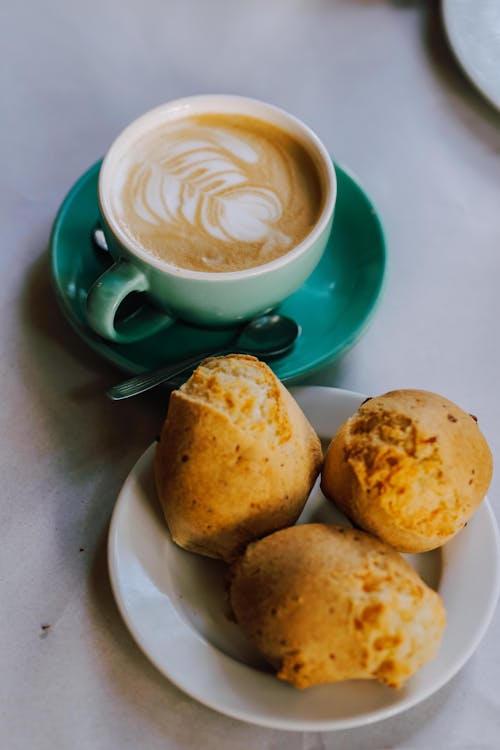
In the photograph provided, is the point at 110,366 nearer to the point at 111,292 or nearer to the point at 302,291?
the point at 111,292

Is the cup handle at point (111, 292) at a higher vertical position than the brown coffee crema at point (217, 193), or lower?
lower

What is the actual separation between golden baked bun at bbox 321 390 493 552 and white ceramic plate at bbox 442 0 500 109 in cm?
72

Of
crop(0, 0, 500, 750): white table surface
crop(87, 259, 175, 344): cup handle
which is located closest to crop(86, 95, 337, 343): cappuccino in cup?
crop(87, 259, 175, 344): cup handle

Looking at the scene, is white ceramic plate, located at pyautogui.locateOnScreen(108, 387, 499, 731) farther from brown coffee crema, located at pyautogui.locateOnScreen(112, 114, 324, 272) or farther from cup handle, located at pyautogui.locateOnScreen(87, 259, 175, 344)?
brown coffee crema, located at pyautogui.locateOnScreen(112, 114, 324, 272)

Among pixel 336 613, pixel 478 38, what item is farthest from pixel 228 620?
pixel 478 38

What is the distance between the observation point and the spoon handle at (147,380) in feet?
2.73

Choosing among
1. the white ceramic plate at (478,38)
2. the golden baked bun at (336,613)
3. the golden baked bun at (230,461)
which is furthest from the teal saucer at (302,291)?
the white ceramic plate at (478,38)

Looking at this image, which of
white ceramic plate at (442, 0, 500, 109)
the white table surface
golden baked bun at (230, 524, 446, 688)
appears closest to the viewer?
golden baked bun at (230, 524, 446, 688)

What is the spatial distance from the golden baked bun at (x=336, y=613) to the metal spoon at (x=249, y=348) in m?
0.26

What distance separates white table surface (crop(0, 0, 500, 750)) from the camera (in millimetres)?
716

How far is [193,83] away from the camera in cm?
125

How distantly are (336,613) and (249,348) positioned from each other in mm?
368

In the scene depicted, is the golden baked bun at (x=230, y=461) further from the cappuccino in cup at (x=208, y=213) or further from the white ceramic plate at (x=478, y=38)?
the white ceramic plate at (x=478, y=38)

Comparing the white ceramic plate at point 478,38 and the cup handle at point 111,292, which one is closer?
the cup handle at point 111,292
